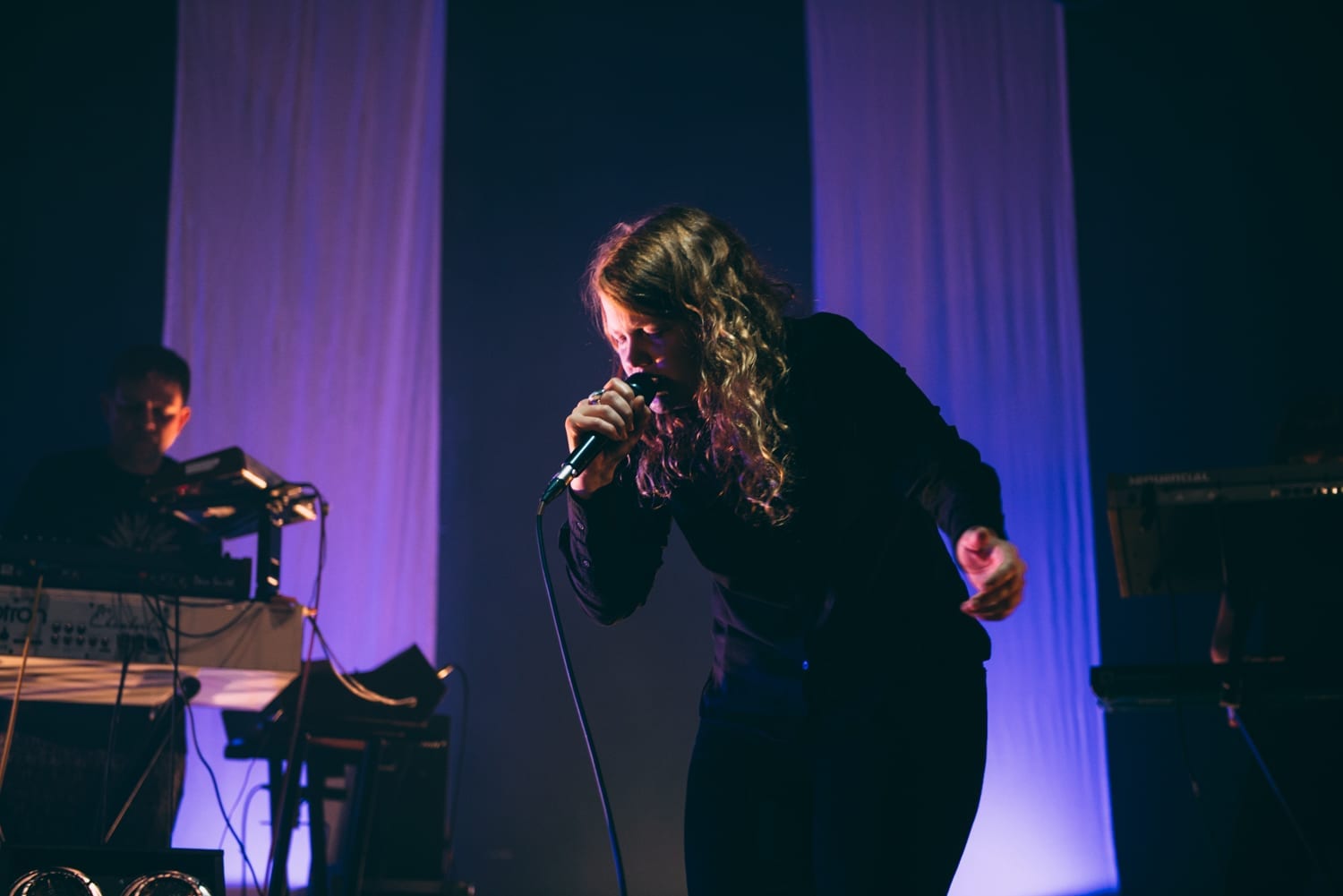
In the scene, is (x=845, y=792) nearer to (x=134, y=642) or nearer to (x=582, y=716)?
(x=582, y=716)

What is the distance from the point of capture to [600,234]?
4.32 meters

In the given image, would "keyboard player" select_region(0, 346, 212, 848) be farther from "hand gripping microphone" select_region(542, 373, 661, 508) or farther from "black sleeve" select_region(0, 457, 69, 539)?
"hand gripping microphone" select_region(542, 373, 661, 508)

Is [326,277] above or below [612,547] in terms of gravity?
above

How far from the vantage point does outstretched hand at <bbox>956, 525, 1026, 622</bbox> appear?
1.20 metres

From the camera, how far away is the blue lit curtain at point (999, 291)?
14.1 feet

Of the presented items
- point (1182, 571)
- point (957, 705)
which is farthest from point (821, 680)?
point (1182, 571)

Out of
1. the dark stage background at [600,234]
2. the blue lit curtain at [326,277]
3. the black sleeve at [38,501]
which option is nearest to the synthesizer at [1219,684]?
the dark stage background at [600,234]

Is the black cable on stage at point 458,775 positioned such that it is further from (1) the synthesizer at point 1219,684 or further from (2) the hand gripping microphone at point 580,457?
(2) the hand gripping microphone at point 580,457

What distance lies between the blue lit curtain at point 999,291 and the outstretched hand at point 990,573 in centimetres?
317

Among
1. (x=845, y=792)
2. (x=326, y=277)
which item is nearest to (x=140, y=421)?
(x=326, y=277)

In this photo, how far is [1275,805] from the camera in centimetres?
263

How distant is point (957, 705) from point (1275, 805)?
1816 millimetres

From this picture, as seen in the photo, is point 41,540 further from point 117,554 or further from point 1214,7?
point 1214,7

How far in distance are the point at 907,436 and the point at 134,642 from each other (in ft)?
6.33
